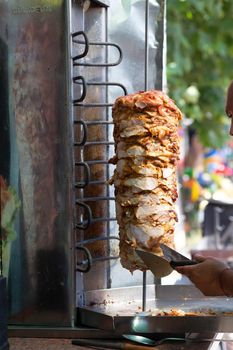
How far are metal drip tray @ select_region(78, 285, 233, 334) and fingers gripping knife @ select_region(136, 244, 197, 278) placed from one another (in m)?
0.21

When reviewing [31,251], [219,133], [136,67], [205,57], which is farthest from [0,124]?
[219,133]

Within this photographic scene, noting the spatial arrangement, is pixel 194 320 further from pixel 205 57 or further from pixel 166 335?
pixel 205 57

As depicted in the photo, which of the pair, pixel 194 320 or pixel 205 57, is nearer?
pixel 194 320

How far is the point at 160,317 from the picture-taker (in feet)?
12.1

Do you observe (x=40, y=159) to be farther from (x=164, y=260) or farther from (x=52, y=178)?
(x=164, y=260)

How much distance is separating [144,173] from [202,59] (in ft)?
22.2

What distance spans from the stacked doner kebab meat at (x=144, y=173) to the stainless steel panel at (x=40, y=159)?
0.81ft

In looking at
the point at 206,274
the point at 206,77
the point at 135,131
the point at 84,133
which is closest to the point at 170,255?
the point at 206,274

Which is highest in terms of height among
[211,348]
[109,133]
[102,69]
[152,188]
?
[102,69]

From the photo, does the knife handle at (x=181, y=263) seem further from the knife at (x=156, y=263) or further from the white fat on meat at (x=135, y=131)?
the white fat on meat at (x=135, y=131)

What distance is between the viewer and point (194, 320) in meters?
3.67

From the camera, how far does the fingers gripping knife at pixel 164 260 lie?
3514 millimetres

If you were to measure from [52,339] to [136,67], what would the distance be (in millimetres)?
1504

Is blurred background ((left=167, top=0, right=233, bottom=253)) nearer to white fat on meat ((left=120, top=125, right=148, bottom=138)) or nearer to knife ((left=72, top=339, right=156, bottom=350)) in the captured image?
white fat on meat ((left=120, top=125, right=148, bottom=138))
